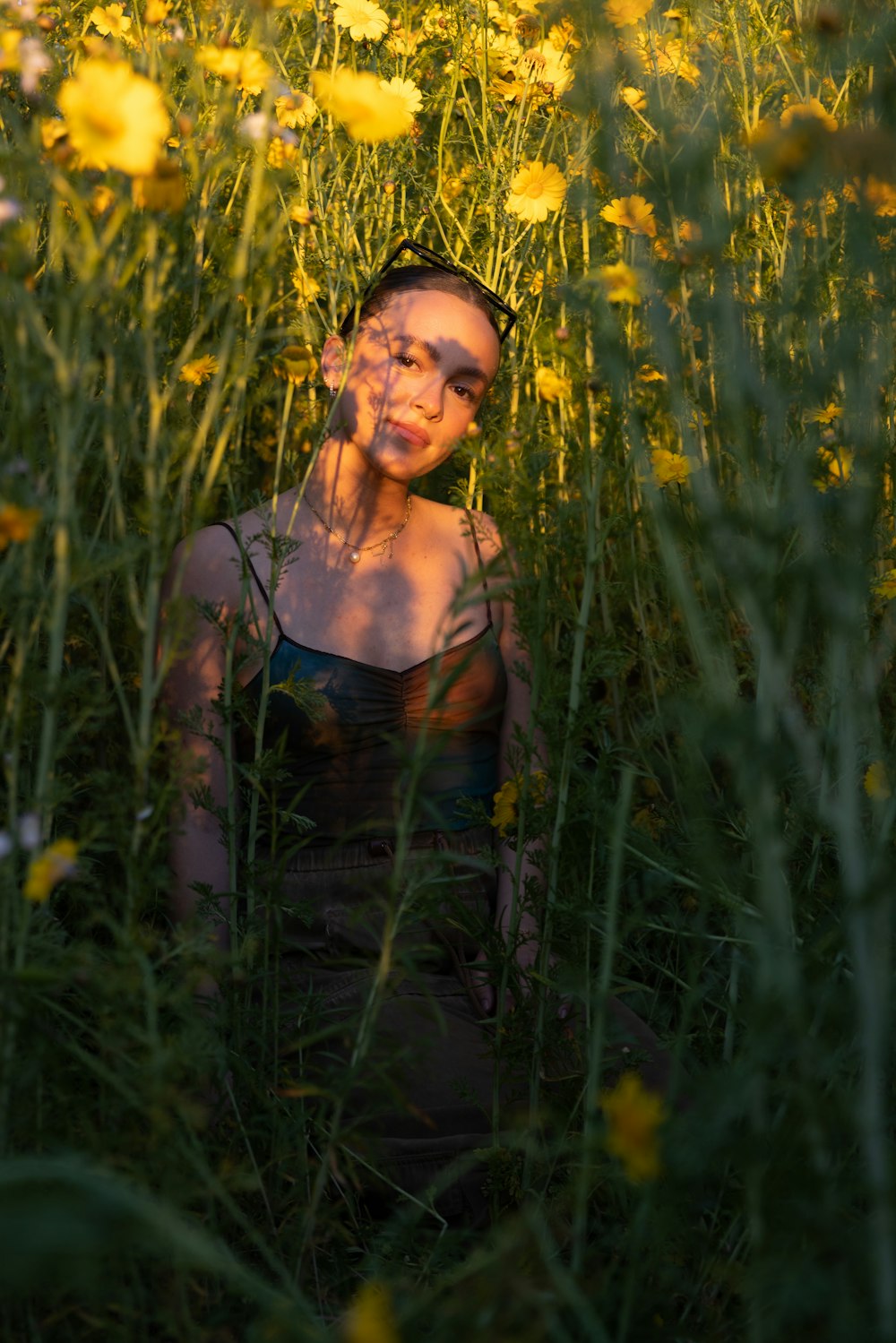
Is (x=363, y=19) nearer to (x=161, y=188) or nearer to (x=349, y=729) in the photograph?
(x=349, y=729)

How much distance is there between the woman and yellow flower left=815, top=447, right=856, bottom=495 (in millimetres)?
480

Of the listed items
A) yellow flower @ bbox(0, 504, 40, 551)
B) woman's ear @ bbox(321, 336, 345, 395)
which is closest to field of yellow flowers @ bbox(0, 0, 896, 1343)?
yellow flower @ bbox(0, 504, 40, 551)

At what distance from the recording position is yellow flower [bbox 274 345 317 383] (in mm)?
1493

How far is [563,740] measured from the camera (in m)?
1.38

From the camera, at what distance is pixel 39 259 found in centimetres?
192

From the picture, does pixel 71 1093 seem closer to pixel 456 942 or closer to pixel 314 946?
pixel 314 946

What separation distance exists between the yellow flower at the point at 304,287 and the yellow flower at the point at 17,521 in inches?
40.4

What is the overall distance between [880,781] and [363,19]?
172 centimetres

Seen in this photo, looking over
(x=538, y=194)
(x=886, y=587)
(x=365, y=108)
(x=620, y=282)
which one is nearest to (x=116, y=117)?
(x=365, y=108)

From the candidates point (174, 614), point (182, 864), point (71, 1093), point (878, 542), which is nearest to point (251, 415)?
point (182, 864)

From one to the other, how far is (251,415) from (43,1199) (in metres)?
2.02

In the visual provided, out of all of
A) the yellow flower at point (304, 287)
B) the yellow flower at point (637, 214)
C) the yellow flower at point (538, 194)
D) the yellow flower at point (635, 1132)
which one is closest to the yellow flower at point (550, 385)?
the yellow flower at point (637, 214)

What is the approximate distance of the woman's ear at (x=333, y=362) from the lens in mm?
1948

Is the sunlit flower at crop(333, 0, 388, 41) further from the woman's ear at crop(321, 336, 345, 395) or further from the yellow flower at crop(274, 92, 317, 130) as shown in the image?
the woman's ear at crop(321, 336, 345, 395)
